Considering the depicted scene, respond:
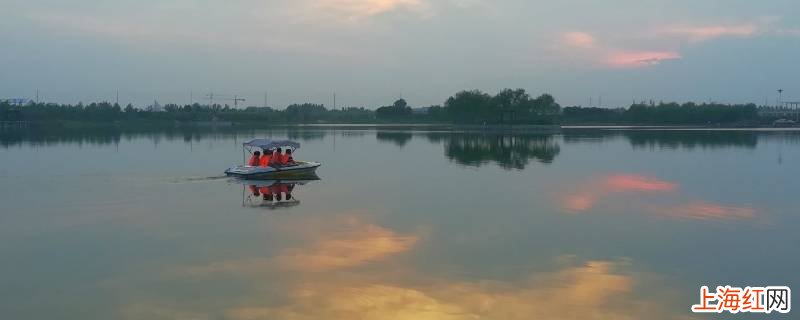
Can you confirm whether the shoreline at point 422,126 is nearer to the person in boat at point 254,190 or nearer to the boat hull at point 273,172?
the boat hull at point 273,172

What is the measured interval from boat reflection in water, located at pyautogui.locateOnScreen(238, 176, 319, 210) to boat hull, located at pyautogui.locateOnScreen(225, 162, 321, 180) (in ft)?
0.59

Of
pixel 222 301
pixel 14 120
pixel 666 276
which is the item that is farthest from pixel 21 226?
pixel 14 120

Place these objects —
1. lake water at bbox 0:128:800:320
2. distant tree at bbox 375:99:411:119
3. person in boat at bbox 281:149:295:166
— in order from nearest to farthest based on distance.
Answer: lake water at bbox 0:128:800:320, person in boat at bbox 281:149:295:166, distant tree at bbox 375:99:411:119

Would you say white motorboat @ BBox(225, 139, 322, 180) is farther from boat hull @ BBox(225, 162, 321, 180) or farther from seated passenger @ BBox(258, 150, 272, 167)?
seated passenger @ BBox(258, 150, 272, 167)

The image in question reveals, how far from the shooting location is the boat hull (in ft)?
72.8

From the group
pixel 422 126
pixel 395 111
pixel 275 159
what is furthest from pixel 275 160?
pixel 395 111

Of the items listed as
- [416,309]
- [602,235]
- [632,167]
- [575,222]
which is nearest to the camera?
[416,309]

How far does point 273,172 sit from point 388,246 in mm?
10765

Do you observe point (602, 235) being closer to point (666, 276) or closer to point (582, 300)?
point (666, 276)

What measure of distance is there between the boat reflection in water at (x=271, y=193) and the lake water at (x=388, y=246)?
0.23 ft

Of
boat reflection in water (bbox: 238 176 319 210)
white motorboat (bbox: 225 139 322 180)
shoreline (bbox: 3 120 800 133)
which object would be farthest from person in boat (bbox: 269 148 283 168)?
shoreline (bbox: 3 120 800 133)

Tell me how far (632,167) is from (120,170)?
2275 cm

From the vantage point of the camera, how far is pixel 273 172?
2236cm

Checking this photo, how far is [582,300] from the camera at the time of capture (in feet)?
30.1
